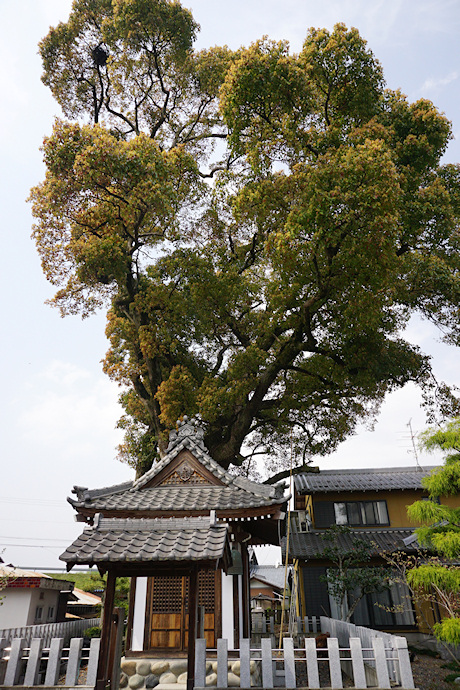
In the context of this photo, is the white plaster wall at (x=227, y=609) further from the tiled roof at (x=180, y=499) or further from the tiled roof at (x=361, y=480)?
the tiled roof at (x=361, y=480)

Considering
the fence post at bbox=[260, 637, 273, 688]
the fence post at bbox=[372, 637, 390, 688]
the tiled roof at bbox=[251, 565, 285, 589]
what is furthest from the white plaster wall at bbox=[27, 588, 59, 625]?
the tiled roof at bbox=[251, 565, 285, 589]

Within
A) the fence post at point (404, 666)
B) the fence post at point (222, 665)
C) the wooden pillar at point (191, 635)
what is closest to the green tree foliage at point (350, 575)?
the fence post at point (404, 666)

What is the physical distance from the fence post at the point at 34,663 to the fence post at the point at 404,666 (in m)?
6.19

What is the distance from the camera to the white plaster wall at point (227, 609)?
932cm

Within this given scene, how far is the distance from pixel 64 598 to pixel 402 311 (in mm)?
17539

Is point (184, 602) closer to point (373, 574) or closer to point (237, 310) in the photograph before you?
point (373, 574)

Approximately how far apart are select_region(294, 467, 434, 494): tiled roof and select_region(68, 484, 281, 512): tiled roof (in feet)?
35.8

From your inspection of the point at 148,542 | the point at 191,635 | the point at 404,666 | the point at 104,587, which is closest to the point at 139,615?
the point at 191,635

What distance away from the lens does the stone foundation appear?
859 centimetres

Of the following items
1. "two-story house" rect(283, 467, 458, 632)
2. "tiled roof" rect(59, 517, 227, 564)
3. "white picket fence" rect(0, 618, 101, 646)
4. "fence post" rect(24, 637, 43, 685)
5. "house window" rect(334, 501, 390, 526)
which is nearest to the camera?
"tiled roof" rect(59, 517, 227, 564)

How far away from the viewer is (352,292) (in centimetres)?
1471

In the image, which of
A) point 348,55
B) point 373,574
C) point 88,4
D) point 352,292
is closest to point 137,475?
point 373,574

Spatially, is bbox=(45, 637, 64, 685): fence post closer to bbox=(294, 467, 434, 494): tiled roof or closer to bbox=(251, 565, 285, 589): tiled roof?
bbox=(294, 467, 434, 494): tiled roof

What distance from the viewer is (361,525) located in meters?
19.8
